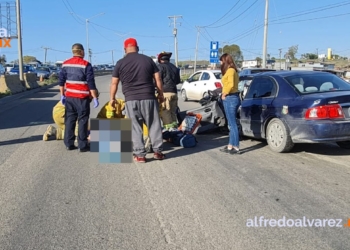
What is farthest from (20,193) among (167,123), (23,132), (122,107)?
(23,132)

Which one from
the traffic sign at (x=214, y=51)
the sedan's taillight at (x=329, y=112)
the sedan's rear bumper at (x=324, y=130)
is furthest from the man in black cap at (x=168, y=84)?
the traffic sign at (x=214, y=51)

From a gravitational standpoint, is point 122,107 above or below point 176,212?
above

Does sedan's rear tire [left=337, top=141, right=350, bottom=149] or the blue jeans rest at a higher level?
the blue jeans

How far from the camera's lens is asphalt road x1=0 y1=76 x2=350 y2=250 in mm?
3479

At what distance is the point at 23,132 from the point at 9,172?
3771 millimetres

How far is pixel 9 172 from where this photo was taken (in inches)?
224

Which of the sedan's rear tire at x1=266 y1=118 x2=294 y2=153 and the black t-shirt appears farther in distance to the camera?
the sedan's rear tire at x1=266 y1=118 x2=294 y2=153

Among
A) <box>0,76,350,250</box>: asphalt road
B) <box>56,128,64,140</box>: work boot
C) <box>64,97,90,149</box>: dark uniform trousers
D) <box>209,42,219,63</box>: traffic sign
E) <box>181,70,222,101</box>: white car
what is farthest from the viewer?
<box>209,42,219,63</box>: traffic sign

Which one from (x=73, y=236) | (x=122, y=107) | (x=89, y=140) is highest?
(x=122, y=107)

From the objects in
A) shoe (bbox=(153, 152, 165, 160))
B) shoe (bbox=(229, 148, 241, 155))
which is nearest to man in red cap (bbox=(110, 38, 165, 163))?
shoe (bbox=(153, 152, 165, 160))

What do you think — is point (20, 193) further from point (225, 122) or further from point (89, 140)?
point (225, 122)

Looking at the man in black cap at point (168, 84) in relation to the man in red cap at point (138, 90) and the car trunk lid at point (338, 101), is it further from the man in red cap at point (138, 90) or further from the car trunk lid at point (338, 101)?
the car trunk lid at point (338, 101)

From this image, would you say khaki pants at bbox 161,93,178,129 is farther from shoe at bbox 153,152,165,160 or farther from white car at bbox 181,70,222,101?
white car at bbox 181,70,222,101

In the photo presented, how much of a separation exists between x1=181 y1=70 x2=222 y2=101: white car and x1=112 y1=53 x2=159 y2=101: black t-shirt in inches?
402
